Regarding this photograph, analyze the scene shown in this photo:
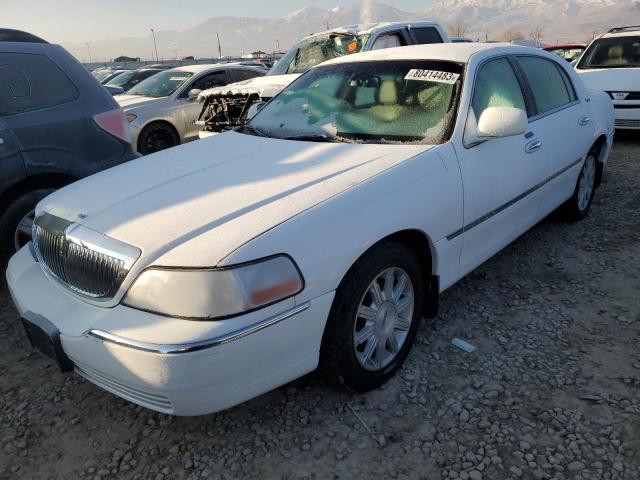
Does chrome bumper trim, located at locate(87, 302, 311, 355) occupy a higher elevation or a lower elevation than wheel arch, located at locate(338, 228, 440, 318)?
higher

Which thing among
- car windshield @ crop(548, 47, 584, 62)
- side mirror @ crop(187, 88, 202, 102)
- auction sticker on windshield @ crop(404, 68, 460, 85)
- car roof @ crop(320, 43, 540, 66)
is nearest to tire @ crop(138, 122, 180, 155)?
side mirror @ crop(187, 88, 202, 102)

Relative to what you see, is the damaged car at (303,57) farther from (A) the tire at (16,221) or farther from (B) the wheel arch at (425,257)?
(B) the wheel arch at (425,257)

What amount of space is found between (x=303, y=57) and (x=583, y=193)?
4.86m

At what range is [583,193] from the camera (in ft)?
14.8

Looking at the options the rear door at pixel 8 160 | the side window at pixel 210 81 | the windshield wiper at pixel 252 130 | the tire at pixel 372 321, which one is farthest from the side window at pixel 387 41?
the tire at pixel 372 321

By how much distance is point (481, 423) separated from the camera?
2.26m

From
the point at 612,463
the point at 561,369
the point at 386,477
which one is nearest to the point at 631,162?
the point at 561,369

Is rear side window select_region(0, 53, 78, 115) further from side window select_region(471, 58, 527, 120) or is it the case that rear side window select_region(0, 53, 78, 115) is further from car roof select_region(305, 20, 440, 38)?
car roof select_region(305, 20, 440, 38)

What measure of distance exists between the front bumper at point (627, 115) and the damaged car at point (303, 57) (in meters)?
2.87

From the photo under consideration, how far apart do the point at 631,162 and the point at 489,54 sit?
454cm

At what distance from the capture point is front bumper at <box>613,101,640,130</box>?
7588 mm

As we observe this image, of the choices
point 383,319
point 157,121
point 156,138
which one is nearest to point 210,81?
point 157,121

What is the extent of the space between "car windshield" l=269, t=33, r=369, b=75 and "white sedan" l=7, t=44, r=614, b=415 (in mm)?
3918

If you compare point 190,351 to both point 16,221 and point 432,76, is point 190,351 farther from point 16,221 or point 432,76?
point 16,221
